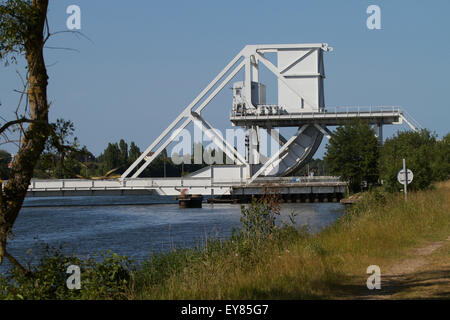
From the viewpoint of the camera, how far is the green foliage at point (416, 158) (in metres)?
42.5

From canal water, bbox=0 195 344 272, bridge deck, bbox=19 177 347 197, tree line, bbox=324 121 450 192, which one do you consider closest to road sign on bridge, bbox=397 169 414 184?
canal water, bbox=0 195 344 272

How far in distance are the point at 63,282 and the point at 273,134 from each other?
6563cm

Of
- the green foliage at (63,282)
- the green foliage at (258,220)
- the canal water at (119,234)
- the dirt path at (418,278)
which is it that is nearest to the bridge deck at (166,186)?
the canal water at (119,234)

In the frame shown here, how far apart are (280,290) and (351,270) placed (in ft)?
9.33

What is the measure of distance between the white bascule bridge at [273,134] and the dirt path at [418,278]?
5725 centimetres

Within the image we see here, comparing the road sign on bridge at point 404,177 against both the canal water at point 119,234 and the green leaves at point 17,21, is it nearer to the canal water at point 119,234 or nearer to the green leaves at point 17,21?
the canal water at point 119,234

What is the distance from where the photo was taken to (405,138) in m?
68.9

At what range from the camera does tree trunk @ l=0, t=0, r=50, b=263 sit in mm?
8312

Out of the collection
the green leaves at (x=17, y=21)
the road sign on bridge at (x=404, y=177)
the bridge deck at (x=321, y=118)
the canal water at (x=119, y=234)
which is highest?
the bridge deck at (x=321, y=118)

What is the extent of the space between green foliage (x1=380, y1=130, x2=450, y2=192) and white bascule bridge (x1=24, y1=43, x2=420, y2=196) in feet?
10.7

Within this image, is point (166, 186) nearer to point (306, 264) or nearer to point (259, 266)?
point (259, 266)

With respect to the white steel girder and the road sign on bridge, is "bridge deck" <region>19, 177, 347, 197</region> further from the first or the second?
the road sign on bridge

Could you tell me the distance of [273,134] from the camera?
75812 millimetres
